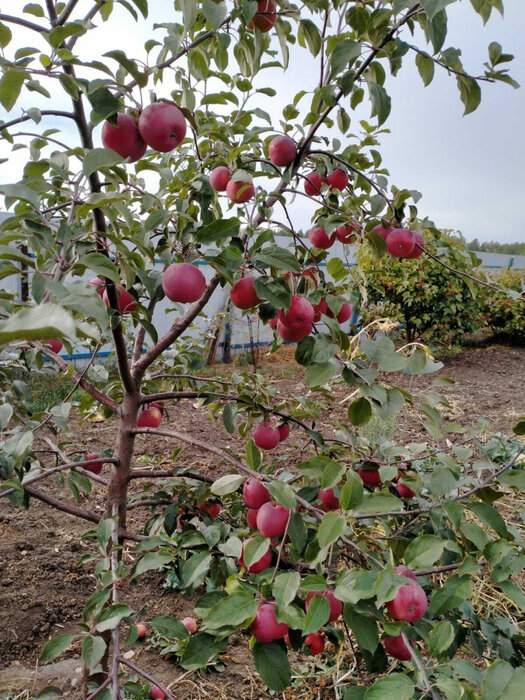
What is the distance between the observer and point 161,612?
70.6 inches

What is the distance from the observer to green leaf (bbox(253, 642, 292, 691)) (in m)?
0.66

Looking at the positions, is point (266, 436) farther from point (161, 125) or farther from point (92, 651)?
point (161, 125)

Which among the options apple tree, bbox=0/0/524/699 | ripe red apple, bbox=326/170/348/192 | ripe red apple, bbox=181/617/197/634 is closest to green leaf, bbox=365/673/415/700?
apple tree, bbox=0/0/524/699

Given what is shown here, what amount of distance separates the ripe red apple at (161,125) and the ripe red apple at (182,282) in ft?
0.58

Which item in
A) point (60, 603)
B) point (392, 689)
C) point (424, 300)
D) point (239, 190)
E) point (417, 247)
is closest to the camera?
point (392, 689)

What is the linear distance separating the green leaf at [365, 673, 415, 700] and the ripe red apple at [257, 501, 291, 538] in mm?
291

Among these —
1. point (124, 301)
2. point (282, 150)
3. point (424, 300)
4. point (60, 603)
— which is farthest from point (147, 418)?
point (424, 300)

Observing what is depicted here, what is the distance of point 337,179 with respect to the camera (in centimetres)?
115

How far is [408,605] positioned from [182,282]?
0.57 metres

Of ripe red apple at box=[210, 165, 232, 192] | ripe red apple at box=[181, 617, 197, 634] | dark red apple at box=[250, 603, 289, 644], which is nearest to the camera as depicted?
dark red apple at box=[250, 603, 289, 644]

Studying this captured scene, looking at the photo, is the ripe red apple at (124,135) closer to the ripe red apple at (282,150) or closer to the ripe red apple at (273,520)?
the ripe red apple at (282,150)

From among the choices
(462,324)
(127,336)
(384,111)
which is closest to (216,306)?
(462,324)

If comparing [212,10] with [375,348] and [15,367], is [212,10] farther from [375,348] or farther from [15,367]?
[15,367]

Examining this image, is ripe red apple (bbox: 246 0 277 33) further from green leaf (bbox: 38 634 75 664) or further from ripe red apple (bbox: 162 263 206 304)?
green leaf (bbox: 38 634 75 664)
